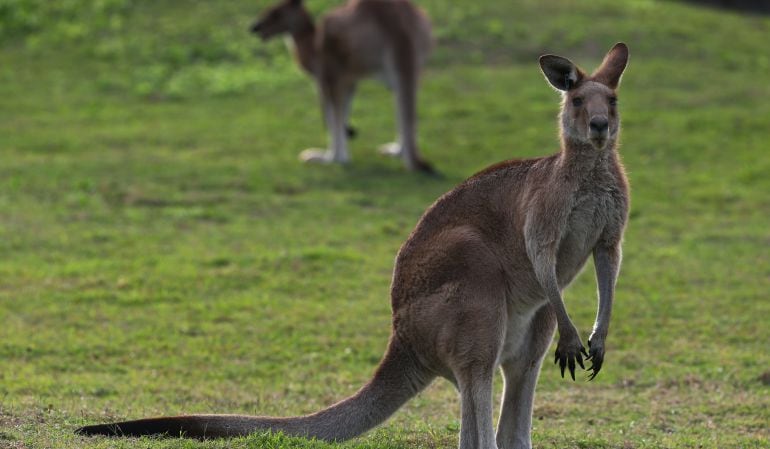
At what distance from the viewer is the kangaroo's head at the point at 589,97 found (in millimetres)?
5621

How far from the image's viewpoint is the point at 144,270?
10711 mm

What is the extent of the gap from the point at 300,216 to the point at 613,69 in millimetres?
7103

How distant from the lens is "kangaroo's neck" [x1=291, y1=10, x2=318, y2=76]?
15133mm

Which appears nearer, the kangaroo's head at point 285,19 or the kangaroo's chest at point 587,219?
the kangaroo's chest at point 587,219

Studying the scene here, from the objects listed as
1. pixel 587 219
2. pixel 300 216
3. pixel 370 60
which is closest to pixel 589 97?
pixel 587 219

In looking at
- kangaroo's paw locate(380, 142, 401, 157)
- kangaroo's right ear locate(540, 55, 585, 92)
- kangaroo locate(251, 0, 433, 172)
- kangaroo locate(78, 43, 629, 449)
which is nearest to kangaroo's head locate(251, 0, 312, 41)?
kangaroo locate(251, 0, 433, 172)

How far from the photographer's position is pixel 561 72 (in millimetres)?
5840

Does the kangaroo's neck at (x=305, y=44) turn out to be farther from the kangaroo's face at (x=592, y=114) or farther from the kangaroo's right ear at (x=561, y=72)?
the kangaroo's face at (x=592, y=114)

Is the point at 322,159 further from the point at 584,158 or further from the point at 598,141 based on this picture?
Result: the point at 598,141

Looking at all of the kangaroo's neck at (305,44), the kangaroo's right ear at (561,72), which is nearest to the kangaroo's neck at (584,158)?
the kangaroo's right ear at (561,72)

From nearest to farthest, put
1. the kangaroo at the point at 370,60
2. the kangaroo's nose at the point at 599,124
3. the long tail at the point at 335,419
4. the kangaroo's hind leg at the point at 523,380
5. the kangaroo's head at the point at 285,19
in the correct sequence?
the kangaroo's nose at the point at 599,124 < the long tail at the point at 335,419 < the kangaroo's hind leg at the point at 523,380 < the kangaroo at the point at 370,60 < the kangaroo's head at the point at 285,19

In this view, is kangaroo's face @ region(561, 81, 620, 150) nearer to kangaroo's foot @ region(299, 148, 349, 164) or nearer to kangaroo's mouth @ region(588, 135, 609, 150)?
kangaroo's mouth @ region(588, 135, 609, 150)

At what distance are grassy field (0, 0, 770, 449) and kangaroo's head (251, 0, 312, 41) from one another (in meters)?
1.36

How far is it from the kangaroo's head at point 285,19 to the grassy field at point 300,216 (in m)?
1.36
